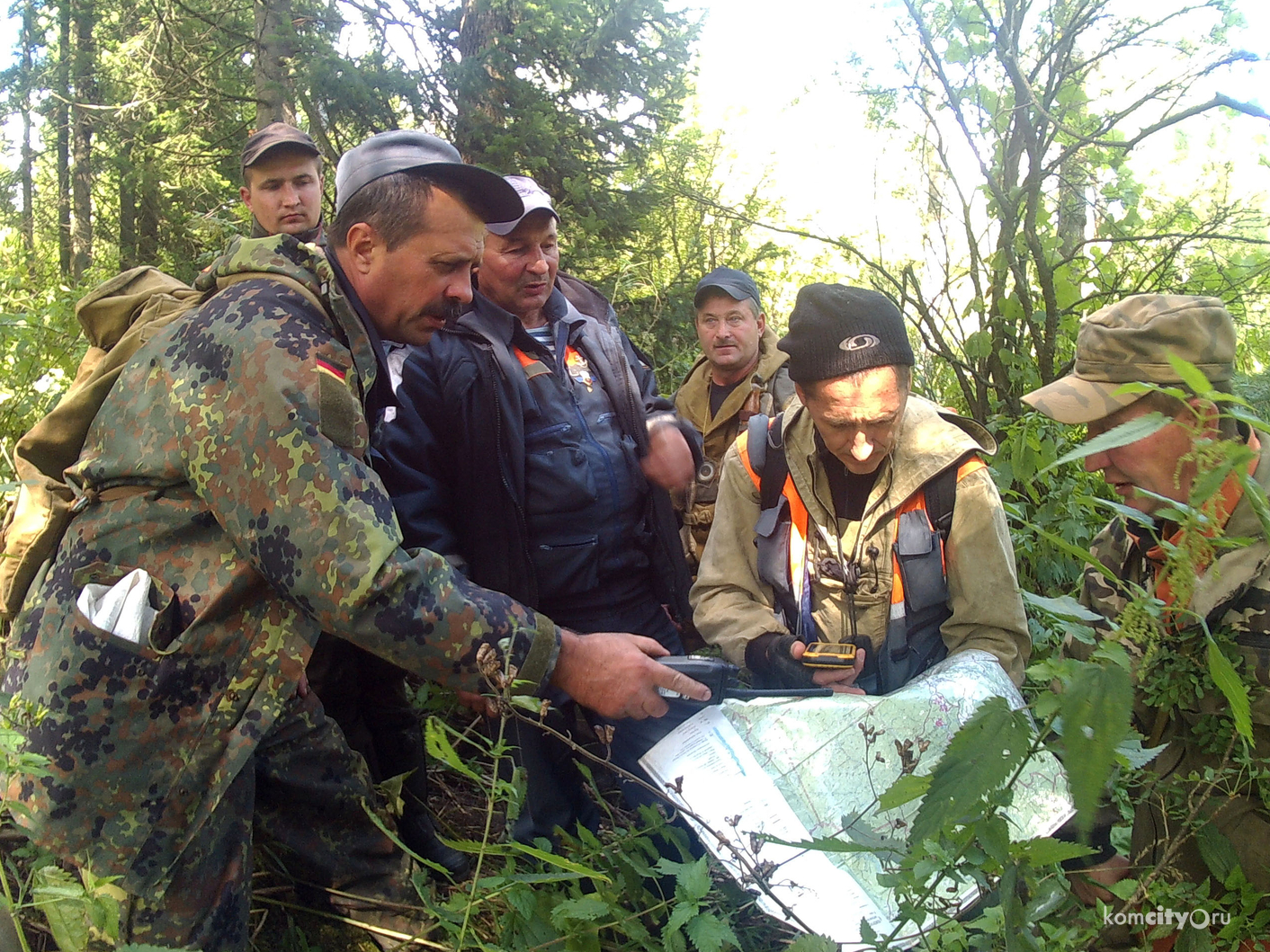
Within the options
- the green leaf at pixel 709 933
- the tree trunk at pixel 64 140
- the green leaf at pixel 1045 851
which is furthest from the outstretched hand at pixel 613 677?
the tree trunk at pixel 64 140

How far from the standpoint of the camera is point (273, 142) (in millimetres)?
4156

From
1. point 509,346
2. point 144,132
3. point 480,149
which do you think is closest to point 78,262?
point 144,132

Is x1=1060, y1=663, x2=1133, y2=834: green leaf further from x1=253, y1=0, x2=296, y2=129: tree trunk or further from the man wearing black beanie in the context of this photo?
x1=253, y1=0, x2=296, y2=129: tree trunk

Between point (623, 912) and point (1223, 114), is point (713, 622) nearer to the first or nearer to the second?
point (623, 912)

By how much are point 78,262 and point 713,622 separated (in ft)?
43.3

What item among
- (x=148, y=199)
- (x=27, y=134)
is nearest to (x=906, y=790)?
(x=148, y=199)

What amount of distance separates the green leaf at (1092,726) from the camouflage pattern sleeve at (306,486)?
3.39 ft

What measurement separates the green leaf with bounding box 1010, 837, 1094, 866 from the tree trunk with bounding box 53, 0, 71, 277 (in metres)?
12.6

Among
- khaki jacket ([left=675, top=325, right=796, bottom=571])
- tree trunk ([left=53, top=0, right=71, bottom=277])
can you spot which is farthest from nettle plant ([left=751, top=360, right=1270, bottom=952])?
tree trunk ([left=53, top=0, right=71, bottom=277])

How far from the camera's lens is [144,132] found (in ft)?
31.7

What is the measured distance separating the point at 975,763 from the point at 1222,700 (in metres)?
1.44

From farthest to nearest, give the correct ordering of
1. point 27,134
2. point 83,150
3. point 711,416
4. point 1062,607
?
1. point 27,134
2. point 83,150
3. point 711,416
4. point 1062,607

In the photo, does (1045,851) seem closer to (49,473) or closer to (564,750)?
(564,750)

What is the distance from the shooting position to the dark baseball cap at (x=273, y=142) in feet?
13.7
